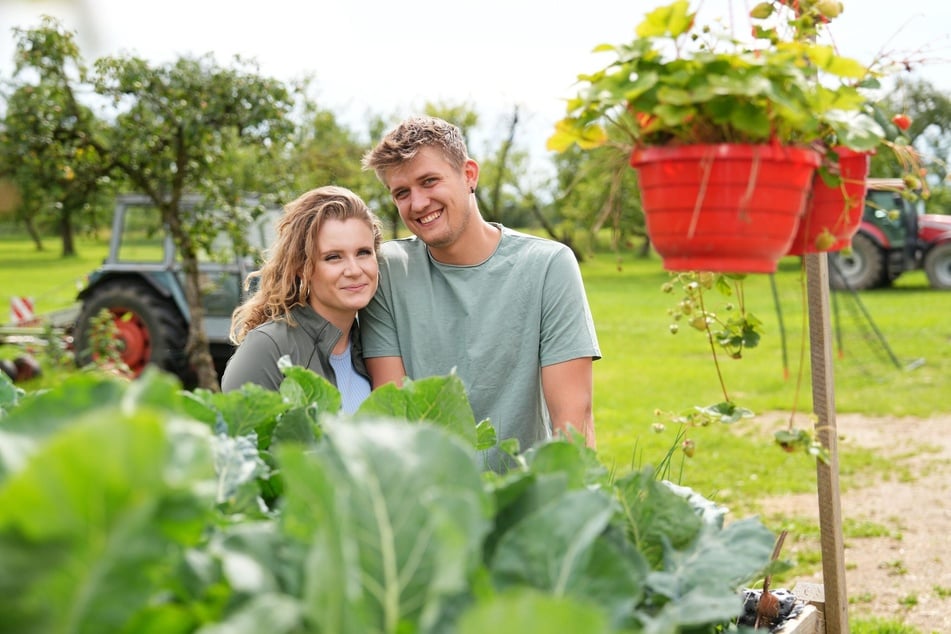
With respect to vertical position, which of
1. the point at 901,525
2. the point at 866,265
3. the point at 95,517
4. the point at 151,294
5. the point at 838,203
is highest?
the point at 838,203

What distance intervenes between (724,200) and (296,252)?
1673 millimetres

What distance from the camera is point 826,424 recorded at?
2111 millimetres

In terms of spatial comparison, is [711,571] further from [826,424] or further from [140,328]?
[140,328]

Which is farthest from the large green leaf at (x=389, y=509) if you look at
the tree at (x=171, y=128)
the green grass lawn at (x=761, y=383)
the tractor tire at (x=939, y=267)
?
the tractor tire at (x=939, y=267)

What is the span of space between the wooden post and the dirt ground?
2.07m

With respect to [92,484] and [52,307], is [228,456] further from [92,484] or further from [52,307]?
[52,307]

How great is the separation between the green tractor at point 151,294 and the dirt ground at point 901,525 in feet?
18.5

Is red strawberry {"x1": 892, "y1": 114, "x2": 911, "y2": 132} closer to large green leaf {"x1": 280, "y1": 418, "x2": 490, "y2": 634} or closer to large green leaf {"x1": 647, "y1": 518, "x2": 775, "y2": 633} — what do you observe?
large green leaf {"x1": 647, "y1": 518, "x2": 775, "y2": 633}

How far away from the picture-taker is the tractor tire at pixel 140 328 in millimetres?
9320

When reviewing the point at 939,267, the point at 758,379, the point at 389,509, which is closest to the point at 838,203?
the point at 389,509

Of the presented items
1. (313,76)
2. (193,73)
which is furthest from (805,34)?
(313,76)

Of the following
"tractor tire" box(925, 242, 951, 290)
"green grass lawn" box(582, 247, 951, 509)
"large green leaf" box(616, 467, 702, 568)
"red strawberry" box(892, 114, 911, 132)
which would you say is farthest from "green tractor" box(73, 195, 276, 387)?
"tractor tire" box(925, 242, 951, 290)

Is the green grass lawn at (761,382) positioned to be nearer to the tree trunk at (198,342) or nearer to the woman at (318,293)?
the woman at (318,293)

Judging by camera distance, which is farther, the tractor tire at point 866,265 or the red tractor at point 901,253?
the tractor tire at point 866,265
